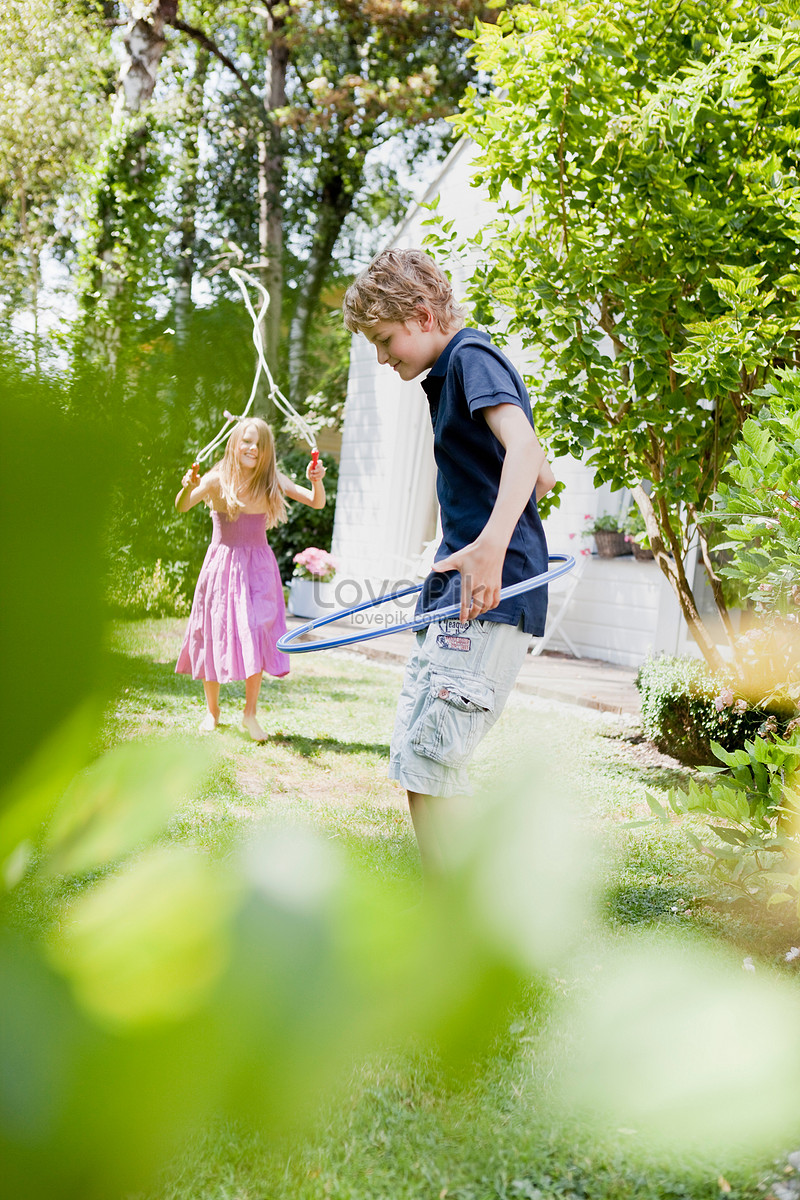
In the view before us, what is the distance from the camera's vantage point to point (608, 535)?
7145mm

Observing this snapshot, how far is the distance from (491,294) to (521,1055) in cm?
388

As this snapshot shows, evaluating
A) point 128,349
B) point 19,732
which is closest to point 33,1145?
point 19,732

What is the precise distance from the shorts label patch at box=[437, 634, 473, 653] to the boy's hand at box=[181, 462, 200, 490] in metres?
1.90

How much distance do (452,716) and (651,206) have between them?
2322 mm

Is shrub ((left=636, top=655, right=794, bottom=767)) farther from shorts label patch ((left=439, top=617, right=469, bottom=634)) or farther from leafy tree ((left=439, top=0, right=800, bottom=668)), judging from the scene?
shorts label patch ((left=439, top=617, right=469, bottom=634))

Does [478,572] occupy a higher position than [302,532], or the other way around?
[478,572]

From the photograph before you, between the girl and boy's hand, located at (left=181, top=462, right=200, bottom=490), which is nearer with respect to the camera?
boy's hand, located at (left=181, top=462, right=200, bottom=490)

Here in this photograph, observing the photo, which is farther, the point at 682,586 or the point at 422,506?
the point at 422,506

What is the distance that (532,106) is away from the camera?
3.54m

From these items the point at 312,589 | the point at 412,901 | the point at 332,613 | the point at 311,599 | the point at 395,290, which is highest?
the point at 395,290

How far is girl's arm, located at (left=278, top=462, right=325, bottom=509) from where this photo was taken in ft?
14.4

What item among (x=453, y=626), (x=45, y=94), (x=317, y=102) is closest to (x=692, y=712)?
(x=453, y=626)

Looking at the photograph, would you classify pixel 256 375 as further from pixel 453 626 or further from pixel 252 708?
pixel 252 708

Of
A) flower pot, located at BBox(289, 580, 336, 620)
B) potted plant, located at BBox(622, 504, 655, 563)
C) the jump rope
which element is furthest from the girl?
flower pot, located at BBox(289, 580, 336, 620)
